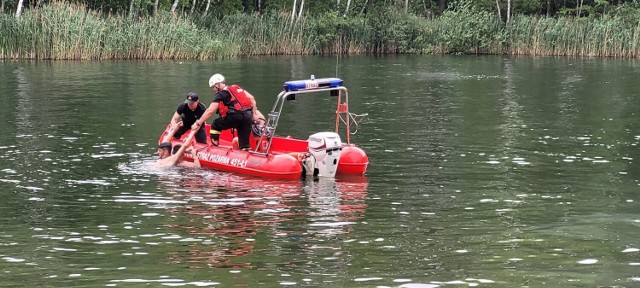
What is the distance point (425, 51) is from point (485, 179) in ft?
118

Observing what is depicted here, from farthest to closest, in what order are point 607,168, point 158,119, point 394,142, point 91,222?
point 158,119 < point 394,142 < point 607,168 < point 91,222

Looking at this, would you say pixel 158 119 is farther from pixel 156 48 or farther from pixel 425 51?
pixel 425 51

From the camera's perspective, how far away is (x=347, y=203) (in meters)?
13.8

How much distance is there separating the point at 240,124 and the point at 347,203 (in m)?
3.16

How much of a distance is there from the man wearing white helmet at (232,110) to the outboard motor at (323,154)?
1.23 meters

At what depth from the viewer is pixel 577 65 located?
135 ft

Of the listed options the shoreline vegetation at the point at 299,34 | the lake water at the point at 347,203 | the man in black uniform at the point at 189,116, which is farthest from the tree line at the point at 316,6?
the man in black uniform at the point at 189,116

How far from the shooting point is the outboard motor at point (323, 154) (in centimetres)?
1537

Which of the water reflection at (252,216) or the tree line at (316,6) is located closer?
the water reflection at (252,216)

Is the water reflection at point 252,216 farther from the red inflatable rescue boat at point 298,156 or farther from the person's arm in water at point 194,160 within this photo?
the person's arm in water at point 194,160

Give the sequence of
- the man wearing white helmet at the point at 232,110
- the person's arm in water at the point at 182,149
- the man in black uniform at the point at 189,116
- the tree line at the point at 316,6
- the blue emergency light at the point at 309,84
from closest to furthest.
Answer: the blue emergency light at the point at 309,84 → the man wearing white helmet at the point at 232,110 → the person's arm in water at the point at 182,149 → the man in black uniform at the point at 189,116 → the tree line at the point at 316,6

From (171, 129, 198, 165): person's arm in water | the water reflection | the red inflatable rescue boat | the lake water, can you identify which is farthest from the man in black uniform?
the water reflection

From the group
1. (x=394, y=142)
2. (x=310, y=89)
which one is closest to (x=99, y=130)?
(x=394, y=142)

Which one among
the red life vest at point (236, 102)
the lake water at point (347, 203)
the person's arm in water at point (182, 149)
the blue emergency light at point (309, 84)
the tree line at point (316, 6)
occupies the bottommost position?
the lake water at point (347, 203)
